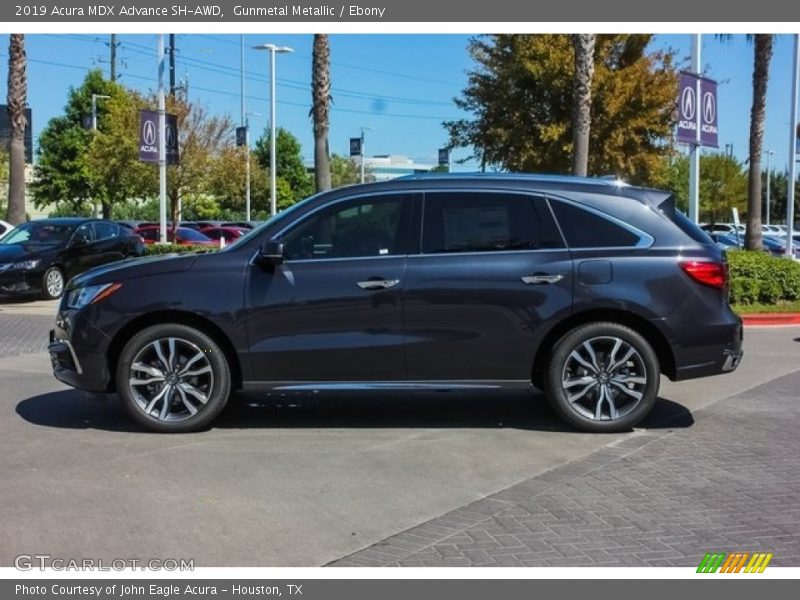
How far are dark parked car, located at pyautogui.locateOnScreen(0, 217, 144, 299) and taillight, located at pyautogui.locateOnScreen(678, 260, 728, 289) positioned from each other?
41.4ft

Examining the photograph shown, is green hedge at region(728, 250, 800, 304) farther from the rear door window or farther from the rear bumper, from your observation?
the rear door window

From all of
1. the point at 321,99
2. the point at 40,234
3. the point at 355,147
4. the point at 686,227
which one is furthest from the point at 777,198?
the point at 686,227

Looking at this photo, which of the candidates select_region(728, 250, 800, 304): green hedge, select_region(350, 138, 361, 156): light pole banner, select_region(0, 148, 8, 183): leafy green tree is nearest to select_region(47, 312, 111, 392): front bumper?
select_region(728, 250, 800, 304): green hedge

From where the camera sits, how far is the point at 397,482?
17.1ft

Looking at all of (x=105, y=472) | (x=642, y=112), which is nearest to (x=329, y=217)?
(x=105, y=472)

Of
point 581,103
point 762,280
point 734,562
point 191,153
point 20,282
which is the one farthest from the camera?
point 191,153

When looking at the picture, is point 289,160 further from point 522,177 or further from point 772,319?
point 522,177

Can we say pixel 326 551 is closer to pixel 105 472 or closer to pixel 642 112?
pixel 105 472

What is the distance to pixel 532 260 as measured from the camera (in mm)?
6133

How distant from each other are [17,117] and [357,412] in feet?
61.3

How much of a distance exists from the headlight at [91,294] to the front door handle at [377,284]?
71.7 inches

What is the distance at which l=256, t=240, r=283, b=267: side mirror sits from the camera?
19.6 ft

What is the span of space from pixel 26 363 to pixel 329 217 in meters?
5.06

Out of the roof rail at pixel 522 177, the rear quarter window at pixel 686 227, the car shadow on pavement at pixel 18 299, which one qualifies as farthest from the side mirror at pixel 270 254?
the car shadow on pavement at pixel 18 299
